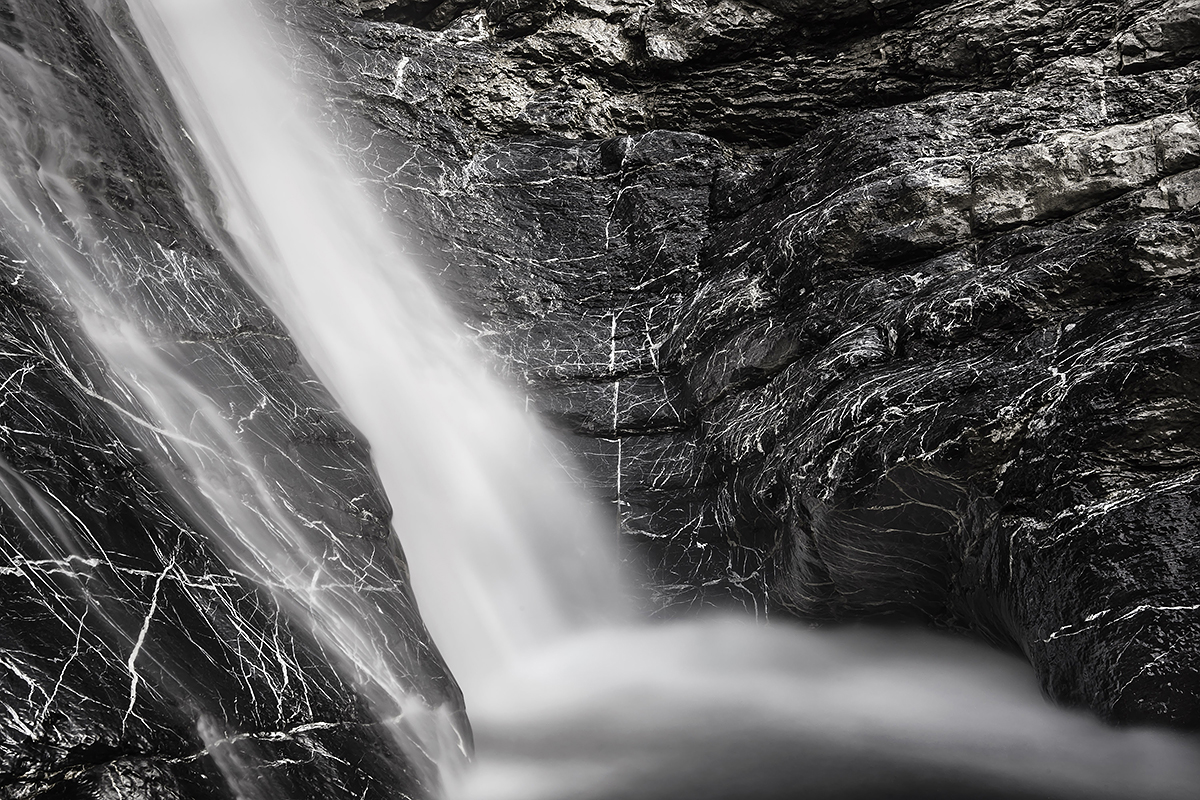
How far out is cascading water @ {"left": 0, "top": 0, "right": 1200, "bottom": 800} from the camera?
2.58 m

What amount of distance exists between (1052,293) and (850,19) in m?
2.32

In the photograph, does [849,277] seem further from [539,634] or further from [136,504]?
[136,504]

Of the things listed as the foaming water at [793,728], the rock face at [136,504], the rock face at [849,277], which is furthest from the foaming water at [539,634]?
the rock face at [136,504]

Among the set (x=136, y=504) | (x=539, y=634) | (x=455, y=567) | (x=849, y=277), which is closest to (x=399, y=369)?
(x=455, y=567)

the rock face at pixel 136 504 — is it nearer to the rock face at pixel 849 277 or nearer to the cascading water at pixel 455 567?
the cascading water at pixel 455 567

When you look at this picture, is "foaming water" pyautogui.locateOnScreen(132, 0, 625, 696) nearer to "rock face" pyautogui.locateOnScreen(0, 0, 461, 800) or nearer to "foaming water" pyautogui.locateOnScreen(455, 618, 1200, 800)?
"foaming water" pyautogui.locateOnScreen(455, 618, 1200, 800)

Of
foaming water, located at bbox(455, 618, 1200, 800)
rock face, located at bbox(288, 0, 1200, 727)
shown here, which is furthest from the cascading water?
rock face, located at bbox(288, 0, 1200, 727)

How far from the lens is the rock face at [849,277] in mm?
2635

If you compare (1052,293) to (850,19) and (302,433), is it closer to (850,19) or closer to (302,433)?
(850,19)

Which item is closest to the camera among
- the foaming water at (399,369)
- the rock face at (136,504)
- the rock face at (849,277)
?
the rock face at (136,504)

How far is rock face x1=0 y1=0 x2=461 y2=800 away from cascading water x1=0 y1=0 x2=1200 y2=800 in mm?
31

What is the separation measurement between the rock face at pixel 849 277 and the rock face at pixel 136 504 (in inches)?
58.3

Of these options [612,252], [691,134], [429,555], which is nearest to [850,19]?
[691,134]

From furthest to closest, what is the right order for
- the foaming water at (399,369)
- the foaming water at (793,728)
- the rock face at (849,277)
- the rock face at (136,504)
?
the foaming water at (399,369) < the rock face at (849,277) < the foaming water at (793,728) < the rock face at (136,504)
